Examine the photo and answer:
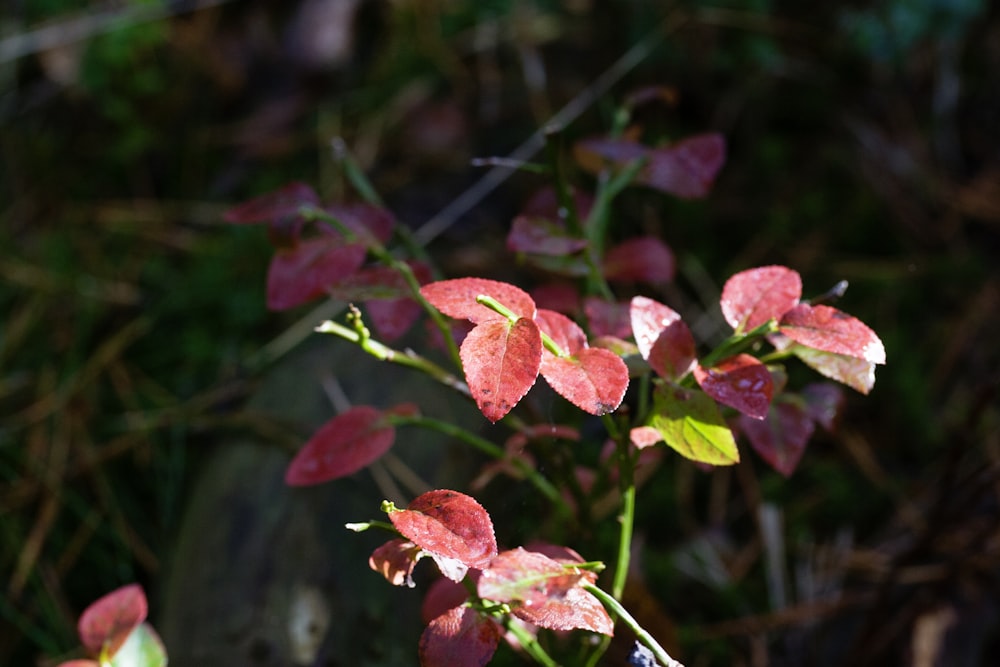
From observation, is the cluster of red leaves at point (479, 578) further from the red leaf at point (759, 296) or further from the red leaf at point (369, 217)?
the red leaf at point (369, 217)

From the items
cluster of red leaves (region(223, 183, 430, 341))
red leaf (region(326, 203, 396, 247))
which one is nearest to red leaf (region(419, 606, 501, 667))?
cluster of red leaves (region(223, 183, 430, 341))

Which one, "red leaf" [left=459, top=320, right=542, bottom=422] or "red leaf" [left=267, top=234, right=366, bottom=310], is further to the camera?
"red leaf" [left=267, top=234, right=366, bottom=310]

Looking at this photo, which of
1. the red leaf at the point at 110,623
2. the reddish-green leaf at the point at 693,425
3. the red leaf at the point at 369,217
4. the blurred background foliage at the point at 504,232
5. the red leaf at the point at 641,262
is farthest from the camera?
the blurred background foliage at the point at 504,232

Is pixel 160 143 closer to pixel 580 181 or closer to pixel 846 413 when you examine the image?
pixel 580 181

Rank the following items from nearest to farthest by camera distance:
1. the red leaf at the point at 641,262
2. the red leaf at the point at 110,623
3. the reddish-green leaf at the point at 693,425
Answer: the reddish-green leaf at the point at 693,425 → the red leaf at the point at 110,623 → the red leaf at the point at 641,262

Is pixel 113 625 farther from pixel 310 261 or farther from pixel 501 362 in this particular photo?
pixel 501 362

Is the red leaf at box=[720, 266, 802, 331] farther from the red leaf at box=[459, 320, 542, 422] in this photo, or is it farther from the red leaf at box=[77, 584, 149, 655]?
the red leaf at box=[77, 584, 149, 655]

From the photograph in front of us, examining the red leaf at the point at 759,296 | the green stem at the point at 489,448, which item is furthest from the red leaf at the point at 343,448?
the red leaf at the point at 759,296
